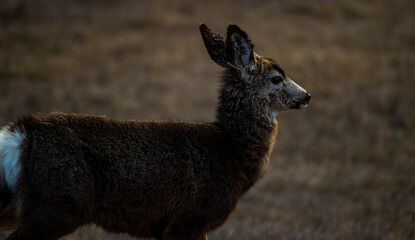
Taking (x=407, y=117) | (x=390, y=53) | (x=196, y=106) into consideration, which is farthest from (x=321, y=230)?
(x=390, y=53)

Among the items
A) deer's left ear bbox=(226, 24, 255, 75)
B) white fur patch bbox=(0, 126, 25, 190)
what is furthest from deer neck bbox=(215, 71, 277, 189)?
white fur patch bbox=(0, 126, 25, 190)

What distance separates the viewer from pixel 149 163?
Answer: 494 cm

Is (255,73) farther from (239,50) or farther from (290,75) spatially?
(290,75)

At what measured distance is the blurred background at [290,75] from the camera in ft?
37.3

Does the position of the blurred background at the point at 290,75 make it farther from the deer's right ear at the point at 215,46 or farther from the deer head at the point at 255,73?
the deer's right ear at the point at 215,46

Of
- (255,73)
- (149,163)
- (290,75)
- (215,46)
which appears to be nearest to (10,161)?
(149,163)

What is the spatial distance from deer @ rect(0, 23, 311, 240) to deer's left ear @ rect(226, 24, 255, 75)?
11 mm

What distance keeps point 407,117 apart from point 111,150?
15222mm

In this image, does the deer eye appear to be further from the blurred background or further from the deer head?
the blurred background

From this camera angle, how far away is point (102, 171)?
465cm

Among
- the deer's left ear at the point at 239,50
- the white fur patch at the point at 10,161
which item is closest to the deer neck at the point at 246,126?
the deer's left ear at the point at 239,50

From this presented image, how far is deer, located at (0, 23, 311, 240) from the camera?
4.40m

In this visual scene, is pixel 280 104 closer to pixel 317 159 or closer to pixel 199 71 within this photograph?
pixel 317 159

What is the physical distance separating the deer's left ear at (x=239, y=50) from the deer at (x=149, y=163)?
0.01 metres
